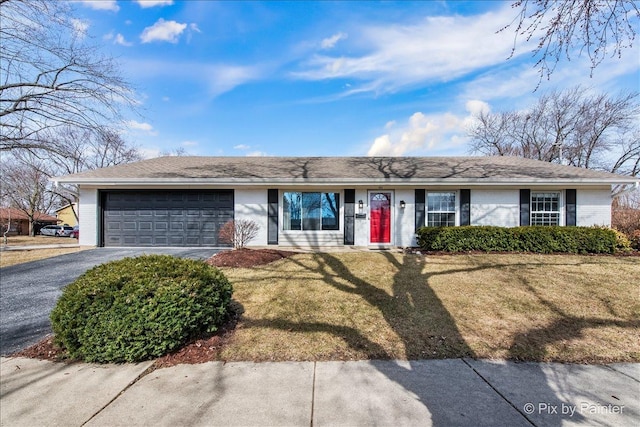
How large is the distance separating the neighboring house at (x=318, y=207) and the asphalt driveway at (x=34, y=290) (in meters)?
1.58

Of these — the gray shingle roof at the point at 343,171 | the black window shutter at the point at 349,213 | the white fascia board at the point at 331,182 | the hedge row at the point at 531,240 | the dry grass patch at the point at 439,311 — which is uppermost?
the gray shingle roof at the point at 343,171

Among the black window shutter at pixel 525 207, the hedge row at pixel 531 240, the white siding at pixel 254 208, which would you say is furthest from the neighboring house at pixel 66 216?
the black window shutter at pixel 525 207

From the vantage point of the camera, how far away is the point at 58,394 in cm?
287

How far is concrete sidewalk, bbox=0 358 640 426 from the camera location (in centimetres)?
244

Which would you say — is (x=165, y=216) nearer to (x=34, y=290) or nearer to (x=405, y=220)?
(x=34, y=290)

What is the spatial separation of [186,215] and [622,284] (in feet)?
41.4

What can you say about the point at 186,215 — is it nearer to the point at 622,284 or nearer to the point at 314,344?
the point at 314,344

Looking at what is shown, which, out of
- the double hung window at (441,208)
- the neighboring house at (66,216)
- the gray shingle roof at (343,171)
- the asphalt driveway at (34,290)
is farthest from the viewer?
the neighboring house at (66,216)

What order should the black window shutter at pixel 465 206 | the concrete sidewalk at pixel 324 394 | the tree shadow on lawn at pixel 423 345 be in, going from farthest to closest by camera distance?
the black window shutter at pixel 465 206 → the tree shadow on lawn at pixel 423 345 → the concrete sidewalk at pixel 324 394

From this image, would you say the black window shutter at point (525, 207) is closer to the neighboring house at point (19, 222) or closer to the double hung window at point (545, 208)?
the double hung window at point (545, 208)

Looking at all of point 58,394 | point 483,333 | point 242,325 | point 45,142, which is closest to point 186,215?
point 45,142

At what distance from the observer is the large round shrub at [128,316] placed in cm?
339

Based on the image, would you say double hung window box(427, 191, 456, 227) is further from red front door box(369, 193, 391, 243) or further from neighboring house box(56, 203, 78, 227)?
neighboring house box(56, 203, 78, 227)

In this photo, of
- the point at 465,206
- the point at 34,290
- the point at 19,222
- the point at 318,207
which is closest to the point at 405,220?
the point at 465,206
